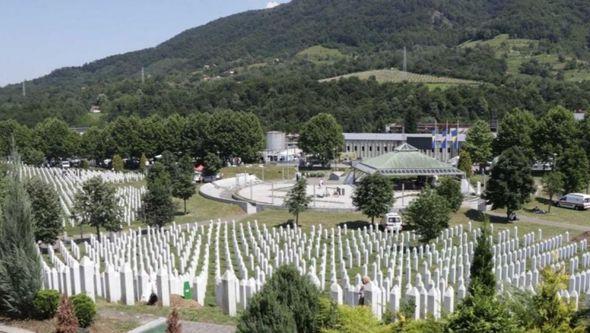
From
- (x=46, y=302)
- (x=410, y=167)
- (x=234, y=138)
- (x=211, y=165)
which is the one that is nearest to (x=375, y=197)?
(x=410, y=167)

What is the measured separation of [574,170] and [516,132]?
51.9 ft

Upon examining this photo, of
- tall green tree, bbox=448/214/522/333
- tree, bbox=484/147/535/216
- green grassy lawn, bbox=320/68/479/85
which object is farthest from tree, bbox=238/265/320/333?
green grassy lawn, bbox=320/68/479/85

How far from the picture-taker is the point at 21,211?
50.5 ft

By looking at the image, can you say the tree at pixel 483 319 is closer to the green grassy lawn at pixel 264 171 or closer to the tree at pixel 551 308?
the tree at pixel 551 308

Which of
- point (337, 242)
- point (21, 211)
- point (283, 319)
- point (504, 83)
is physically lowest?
point (337, 242)

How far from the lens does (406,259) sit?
2758cm

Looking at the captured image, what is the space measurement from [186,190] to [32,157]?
43565 millimetres

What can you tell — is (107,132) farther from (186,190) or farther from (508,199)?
(508,199)

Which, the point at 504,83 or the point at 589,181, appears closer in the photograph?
the point at 589,181

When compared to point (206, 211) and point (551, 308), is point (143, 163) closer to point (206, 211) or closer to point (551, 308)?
Result: point (206, 211)

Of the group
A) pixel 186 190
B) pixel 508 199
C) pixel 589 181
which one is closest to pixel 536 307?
pixel 508 199

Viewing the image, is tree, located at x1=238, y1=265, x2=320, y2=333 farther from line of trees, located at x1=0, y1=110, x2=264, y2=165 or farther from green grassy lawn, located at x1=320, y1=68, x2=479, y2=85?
green grassy lawn, located at x1=320, y1=68, x2=479, y2=85

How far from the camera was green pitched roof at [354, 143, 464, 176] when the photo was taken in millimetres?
57094

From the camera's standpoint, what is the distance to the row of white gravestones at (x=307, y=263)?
56.1ft
